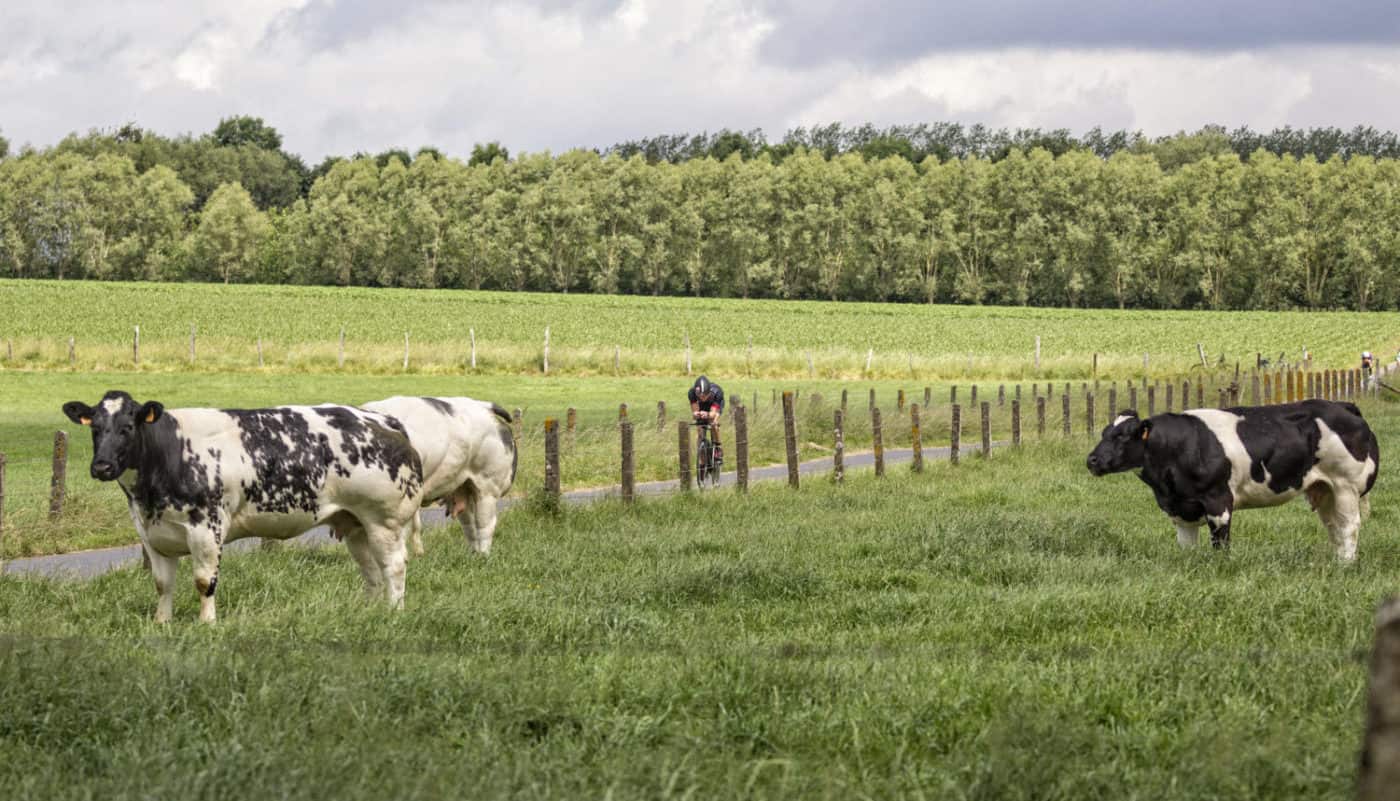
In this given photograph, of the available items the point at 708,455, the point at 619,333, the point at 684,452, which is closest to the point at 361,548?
the point at 684,452

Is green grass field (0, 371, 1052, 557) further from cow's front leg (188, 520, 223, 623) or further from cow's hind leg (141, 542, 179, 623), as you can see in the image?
cow's front leg (188, 520, 223, 623)

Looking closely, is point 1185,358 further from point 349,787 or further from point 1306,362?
point 349,787

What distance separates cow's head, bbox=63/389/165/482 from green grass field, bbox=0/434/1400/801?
986 mm

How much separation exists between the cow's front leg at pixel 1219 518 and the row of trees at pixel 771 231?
98735 mm

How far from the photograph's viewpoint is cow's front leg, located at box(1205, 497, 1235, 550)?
1285 cm

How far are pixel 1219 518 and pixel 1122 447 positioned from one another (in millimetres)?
1139

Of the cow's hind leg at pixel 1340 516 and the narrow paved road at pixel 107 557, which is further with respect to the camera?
the narrow paved road at pixel 107 557

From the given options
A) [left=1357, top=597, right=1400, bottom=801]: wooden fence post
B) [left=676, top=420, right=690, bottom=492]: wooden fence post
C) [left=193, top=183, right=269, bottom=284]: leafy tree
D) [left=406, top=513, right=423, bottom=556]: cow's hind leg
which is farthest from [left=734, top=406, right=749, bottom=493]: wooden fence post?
[left=193, top=183, right=269, bottom=284]: leafy tree

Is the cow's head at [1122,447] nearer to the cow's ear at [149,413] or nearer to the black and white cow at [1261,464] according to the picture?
the black and white cow at [1261,464]

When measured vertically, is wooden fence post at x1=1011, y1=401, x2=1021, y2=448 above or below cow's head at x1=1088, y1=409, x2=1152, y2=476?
below

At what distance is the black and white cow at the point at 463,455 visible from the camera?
527 inches

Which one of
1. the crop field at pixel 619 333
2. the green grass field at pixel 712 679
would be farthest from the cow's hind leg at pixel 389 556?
the crop field at pixel 619 333

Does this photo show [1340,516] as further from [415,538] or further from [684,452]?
[684,452]

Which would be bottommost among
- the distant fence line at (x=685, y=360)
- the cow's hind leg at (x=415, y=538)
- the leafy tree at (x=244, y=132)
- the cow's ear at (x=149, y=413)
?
the distant fence line at (x=685, y=360)
